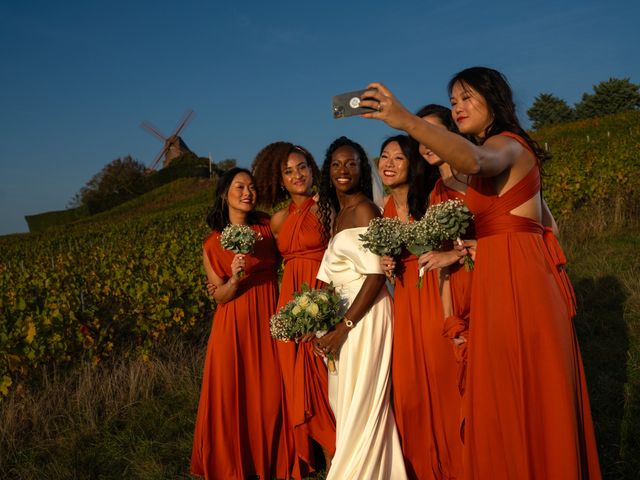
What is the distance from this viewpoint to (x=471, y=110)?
9.75 feet

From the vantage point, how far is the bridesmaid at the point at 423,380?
3701 millimetres

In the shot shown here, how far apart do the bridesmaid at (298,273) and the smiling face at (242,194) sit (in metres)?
0.08

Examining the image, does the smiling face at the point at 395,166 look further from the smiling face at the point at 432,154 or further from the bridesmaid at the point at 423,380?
the bridesmaid at the point at 423,380

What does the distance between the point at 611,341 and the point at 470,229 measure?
15.8 ft

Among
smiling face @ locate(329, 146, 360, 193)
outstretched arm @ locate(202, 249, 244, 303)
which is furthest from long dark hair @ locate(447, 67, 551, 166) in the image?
outstretched arm @ locate(202, 249, 244, 303)

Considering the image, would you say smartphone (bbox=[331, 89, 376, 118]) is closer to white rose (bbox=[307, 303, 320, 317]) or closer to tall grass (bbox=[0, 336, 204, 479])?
white rose (bbox=[307, 303, 320, 317])

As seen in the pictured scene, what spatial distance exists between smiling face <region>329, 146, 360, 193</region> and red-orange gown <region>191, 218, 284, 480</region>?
97cm

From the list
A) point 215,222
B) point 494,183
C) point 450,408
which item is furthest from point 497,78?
point 215,222

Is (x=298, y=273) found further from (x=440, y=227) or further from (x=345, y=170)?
(x=440, y=227)

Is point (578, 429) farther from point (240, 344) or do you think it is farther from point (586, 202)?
point (586, 202)

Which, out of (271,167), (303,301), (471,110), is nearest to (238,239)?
(271,167)

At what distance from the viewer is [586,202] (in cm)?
1313

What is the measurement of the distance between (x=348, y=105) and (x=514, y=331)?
53.1 inches

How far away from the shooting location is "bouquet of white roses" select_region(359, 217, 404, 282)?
362 cm
